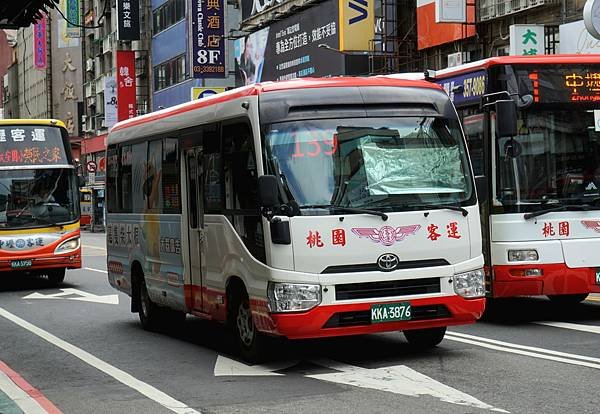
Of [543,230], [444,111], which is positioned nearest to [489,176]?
[543,230]

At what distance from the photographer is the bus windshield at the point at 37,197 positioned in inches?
881

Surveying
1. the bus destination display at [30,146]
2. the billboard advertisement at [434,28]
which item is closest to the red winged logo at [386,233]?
the bus destination display at [30,146]

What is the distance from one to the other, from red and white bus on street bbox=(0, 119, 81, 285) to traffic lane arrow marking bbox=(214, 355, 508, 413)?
12.0 metres

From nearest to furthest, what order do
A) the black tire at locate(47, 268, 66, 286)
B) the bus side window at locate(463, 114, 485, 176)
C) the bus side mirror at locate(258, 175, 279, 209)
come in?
1. the bus side mirror at locate(258, 175, 279, 209)
2. the bus side window at locate(463, 114, 485, 176)
3. the black tire at locate(47, 268, 66, 286)

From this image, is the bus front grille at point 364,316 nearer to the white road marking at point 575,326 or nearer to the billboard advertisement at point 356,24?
the white road marking at point 575,326

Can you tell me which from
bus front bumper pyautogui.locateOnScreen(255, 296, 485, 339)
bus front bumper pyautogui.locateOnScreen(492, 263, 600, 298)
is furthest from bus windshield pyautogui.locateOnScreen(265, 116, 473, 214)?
bus front bumper pyautogui.locateOnScreen(492, 263, 600, 298)

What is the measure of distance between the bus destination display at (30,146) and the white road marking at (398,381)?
1329 cm

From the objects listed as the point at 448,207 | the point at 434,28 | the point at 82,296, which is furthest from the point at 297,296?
the point at 434,28

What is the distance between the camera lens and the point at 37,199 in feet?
74.5

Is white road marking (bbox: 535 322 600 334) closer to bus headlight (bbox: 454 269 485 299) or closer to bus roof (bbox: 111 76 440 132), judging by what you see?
bus headlight (bbox: 454 269 485 299)

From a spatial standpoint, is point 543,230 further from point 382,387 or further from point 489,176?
point 382,387

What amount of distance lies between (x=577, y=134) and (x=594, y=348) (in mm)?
3083

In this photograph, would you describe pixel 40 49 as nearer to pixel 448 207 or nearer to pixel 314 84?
pixel 314 84

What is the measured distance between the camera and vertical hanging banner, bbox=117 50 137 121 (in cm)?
6756
